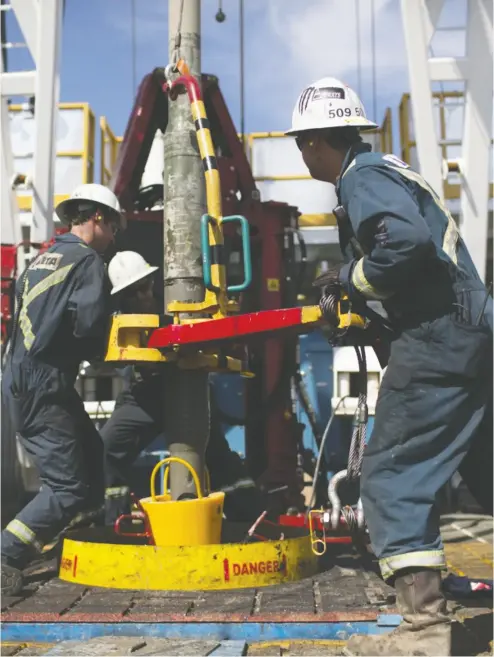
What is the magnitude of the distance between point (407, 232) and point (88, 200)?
7.24ft

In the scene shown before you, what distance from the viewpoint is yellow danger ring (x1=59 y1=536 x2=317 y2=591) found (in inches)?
141

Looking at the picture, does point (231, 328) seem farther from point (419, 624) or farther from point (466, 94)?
point (466, 94)

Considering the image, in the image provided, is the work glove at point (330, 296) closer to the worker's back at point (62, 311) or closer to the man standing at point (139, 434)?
the worker's back at point (62, 311)

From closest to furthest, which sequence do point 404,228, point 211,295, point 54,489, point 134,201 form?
1. point 404,228
2. point 54,489
3. point 211,295
4. point 134,201

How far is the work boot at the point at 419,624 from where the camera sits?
97.9 inches

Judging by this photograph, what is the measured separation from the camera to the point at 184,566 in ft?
11.7

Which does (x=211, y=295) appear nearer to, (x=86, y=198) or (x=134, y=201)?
(x=86, y=198)

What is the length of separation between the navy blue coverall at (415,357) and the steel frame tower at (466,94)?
3495 millimetres

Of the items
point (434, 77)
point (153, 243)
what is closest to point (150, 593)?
point (153, 243)

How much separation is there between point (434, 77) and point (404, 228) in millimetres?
3939

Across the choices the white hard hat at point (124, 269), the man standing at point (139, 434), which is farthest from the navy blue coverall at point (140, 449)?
the white hard hat at point (124, 269)

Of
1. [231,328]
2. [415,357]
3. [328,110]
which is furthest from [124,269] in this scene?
[415,357]

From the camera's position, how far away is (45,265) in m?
3.93

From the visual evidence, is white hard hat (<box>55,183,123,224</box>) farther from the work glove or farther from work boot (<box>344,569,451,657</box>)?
work boot (<box>344,569,451,657</box>)
